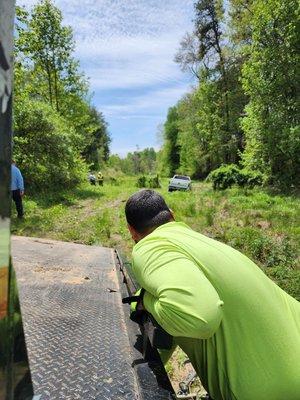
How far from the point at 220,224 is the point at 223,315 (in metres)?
10.9

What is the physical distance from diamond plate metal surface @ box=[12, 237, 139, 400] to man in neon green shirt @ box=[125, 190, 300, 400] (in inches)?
19.4

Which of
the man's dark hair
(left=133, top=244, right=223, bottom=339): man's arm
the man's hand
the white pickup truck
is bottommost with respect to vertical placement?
the white pickup truck

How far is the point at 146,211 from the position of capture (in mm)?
2287

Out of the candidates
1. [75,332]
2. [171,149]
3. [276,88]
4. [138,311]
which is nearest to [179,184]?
[276,88]

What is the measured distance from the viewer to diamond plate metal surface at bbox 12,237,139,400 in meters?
2.22

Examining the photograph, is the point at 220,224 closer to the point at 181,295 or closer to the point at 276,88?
the point at 181,295

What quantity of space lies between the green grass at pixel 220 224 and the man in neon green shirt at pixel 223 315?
5.44 meters

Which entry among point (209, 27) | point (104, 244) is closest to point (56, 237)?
point (104, 244)

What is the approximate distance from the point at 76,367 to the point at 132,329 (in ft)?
2.20

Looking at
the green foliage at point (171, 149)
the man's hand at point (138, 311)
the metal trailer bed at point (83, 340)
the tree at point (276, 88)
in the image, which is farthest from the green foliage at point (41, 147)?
the green foliage at point (171, 149)

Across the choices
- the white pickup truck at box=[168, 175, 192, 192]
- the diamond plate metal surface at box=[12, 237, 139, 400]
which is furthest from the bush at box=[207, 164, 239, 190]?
the diamond plate metal surface at box=[12, 237, 139, 400]

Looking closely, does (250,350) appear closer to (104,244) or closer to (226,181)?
(104,244)

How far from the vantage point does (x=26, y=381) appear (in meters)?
1.37

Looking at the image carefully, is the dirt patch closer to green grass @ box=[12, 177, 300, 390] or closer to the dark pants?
green grass @ box=[12, 177, 300, 390]
